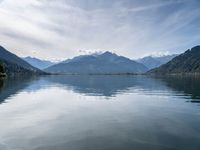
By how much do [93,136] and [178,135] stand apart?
1138 cm

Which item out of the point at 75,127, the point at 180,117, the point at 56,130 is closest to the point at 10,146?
the point at 56,130

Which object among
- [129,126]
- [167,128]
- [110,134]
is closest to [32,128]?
[110,134]

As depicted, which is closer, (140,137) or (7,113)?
(140,137)

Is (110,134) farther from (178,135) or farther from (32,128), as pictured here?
(32,128)

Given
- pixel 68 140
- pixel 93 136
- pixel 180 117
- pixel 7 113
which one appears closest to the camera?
pixel 68 140

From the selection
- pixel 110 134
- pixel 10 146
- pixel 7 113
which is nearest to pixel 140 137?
pixel 110 134

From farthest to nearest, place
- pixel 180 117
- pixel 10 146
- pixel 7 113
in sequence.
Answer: pixel 7 113 → pixel 180 117 → pixel 10 146

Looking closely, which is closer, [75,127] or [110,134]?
[110,134]

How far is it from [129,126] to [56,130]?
11317 millimetres

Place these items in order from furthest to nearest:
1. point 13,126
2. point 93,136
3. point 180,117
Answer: point 180,117, point 13,126, point 93,136

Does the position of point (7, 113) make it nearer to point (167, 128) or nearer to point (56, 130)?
point (56, 130)

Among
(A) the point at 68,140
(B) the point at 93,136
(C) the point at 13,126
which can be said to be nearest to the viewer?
(A) the point at 68,140

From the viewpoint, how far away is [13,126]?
3822cm

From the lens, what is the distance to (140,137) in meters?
31.9
